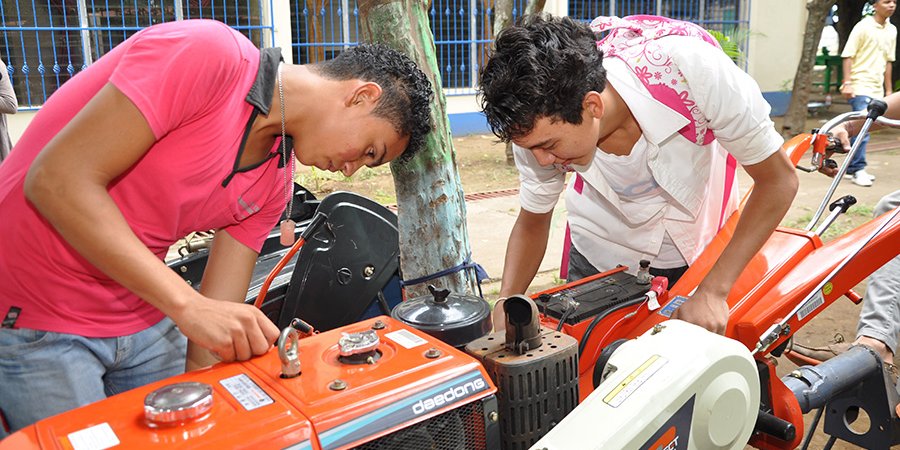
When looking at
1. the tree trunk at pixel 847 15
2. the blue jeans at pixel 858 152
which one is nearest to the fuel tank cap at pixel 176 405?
the blue jeans at pixel 858 152

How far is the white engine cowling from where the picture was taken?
1086mm

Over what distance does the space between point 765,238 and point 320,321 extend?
4.09 ft

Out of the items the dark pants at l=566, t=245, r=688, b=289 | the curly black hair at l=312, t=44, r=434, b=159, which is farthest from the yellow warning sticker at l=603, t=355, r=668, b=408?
the dark pants at l=566, t=245, r=688, b=289

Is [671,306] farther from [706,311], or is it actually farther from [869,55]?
[869,55]

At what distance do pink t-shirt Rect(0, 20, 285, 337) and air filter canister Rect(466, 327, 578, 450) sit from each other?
627 mm

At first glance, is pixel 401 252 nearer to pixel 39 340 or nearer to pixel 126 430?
pixel 39 340

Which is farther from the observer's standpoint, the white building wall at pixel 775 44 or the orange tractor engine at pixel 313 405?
the white building wall at pixel 775 44

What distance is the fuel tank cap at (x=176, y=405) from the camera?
938mm

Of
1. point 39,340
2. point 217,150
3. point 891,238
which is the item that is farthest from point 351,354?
point 891,238

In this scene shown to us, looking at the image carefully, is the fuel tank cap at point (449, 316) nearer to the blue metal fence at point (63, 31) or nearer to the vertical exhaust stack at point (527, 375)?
the vertical exhaust stack at point (527, 375)

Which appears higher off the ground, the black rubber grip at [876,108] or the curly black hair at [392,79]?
the curly black hair at [392,79]

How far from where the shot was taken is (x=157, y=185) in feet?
4.52

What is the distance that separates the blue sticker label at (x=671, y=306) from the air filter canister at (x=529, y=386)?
537mm

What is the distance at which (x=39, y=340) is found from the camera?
1392 mm
